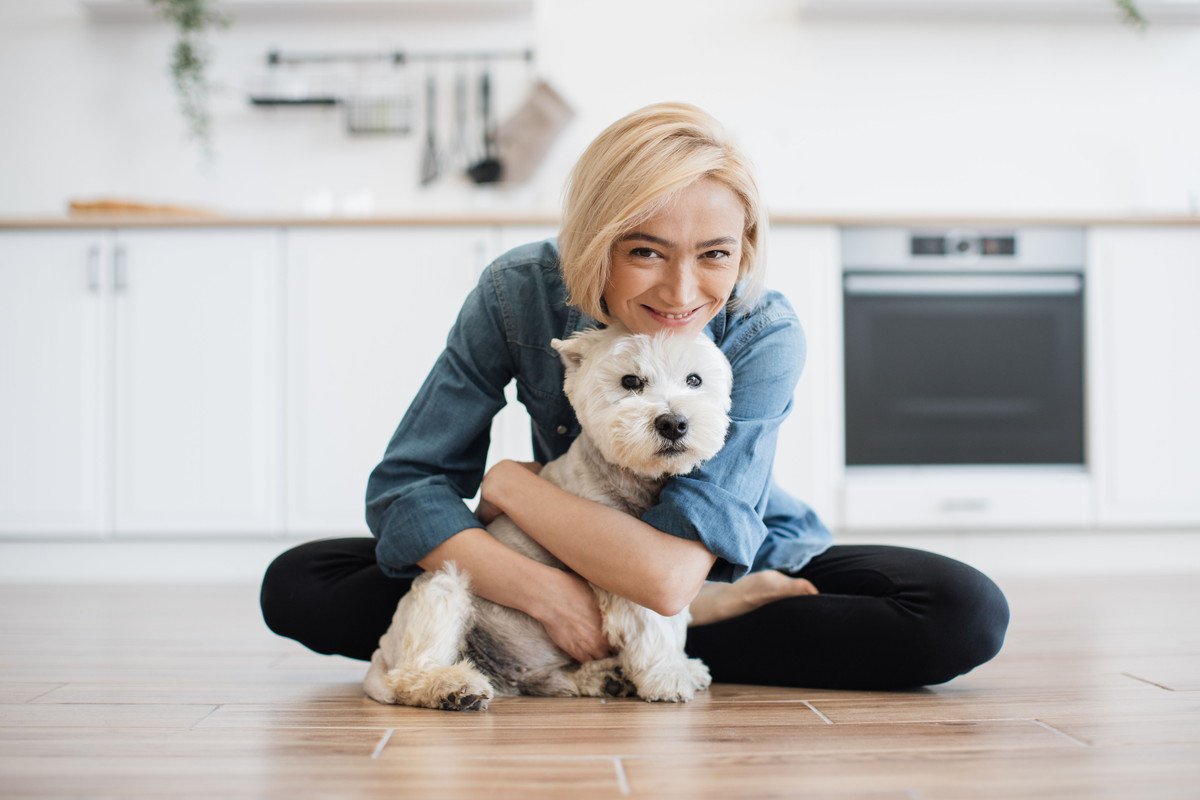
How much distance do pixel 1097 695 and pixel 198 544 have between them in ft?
8.59

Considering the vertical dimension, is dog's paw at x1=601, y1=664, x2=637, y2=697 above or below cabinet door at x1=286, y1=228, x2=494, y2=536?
below

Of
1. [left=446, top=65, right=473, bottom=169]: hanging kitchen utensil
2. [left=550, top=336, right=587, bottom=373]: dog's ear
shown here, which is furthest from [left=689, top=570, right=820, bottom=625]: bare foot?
[left=446, top=65, right=473, bottom=169]: hanging kitchen utensil

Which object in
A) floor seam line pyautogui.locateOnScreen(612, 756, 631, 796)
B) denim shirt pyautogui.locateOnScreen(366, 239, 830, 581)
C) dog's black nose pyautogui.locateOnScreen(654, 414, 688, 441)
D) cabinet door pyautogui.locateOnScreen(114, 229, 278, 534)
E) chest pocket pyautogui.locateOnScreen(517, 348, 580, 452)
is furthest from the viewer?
cabinet door pyautogui.locateOnScreen(114, 229, 278, 534)

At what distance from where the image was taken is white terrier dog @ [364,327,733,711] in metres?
1.34

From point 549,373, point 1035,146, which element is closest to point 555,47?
point 1035,146

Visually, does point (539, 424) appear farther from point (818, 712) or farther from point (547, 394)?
point (818, 712)

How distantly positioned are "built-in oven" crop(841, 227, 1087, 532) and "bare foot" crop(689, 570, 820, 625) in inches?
63.0

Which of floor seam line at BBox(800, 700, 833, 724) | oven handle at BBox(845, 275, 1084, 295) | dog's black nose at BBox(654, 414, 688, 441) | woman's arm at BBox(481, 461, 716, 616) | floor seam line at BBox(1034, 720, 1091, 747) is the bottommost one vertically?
floor seam line at BBox(800, 700, 833, 724)

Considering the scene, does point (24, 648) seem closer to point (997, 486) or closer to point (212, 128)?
point (212, 128)

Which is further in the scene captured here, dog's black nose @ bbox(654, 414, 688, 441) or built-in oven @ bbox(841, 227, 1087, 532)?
built-in oven @ bbox(841, 227, 1087, 532)

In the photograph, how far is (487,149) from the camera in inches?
147

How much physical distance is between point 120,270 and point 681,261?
2.42 m

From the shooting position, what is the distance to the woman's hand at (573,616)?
4.69 ft

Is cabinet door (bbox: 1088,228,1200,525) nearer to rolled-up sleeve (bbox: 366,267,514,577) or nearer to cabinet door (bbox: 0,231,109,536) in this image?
rolled-up sleeve (bbox: 366,267,514,577)
